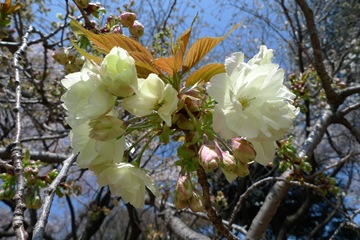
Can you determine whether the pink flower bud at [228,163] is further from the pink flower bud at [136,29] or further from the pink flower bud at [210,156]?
the pink flower bud at [136,29]

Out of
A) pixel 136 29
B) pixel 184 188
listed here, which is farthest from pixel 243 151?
pixel 136 29

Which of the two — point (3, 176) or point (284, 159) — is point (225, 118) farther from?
point (284, 159)

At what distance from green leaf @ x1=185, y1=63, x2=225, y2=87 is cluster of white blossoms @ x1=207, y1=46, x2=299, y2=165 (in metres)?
0.03

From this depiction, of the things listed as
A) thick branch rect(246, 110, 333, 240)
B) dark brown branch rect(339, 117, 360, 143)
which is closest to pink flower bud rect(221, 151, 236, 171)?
thick branch rect(246, 110, 333, 240)

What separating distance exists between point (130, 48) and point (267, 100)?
272 millimetres

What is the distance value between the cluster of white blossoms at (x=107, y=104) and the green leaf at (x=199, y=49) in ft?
0.30

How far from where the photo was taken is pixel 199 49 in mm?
671

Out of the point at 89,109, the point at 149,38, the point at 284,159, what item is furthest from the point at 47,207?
the point at 149,38

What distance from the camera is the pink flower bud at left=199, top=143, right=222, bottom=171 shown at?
0.64 metres

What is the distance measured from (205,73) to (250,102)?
108 millimetres

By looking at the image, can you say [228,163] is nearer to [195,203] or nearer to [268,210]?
[195,203]

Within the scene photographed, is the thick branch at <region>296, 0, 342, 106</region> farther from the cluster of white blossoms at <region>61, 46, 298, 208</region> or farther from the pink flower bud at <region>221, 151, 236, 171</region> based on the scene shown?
the pink flower bud at <region>221, 151, 236, 171</region>

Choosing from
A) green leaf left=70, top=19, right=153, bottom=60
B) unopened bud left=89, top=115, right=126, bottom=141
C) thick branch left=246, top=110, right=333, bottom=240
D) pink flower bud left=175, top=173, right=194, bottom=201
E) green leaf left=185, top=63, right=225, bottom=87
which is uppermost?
green leaf left=185, top=63, right=225, bottom=87

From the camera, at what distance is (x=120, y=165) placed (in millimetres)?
717
